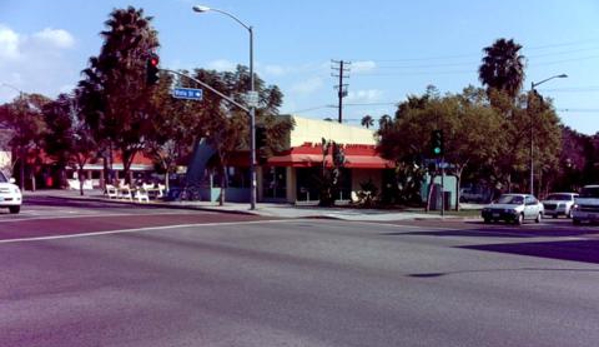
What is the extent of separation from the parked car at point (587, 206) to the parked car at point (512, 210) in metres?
1.97

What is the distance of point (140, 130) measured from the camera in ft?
145

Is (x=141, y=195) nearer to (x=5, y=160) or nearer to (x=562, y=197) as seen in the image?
(x=562, y=197)

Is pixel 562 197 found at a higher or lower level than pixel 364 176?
lower

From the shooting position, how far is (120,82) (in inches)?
1752

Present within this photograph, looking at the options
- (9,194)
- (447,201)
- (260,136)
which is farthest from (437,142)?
(9,194)

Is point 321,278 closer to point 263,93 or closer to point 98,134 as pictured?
point 263,93

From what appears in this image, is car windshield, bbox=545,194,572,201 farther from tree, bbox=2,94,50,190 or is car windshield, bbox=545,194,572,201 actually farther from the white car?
tree, bbox=2,94,50,190

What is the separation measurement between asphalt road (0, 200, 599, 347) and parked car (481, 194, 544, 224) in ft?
36.8

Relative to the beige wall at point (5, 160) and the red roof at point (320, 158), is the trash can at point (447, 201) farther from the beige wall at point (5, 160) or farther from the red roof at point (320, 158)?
the beige wall at point (5, 160)

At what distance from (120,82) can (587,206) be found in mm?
30185

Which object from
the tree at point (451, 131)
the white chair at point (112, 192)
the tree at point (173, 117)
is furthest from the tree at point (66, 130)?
the tree at point (451, 131)

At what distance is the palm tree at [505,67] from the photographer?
54.2 meters

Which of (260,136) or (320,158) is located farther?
(320,158)

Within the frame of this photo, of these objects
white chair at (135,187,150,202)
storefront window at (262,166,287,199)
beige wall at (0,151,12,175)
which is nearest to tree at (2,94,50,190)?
beige wall at (0,151,12,175)
